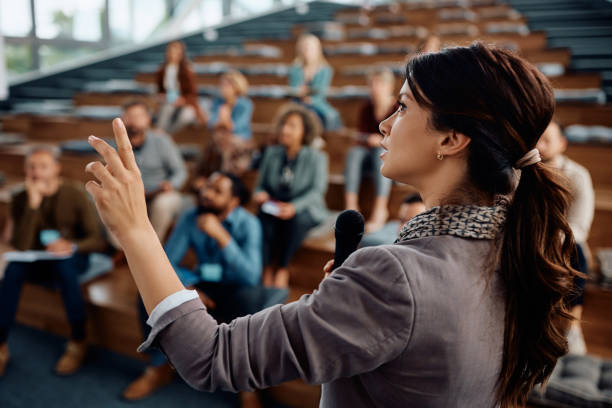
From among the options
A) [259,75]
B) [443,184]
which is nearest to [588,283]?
[443,184]

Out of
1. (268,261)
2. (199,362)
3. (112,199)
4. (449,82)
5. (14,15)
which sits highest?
(14,15)

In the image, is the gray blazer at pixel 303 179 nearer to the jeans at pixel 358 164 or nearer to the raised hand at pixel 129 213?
the jeans at pixel 358 164

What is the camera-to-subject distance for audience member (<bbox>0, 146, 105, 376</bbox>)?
1.77 meters

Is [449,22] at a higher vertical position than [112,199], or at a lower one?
higher

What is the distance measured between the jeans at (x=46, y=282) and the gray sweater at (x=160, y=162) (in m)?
0.53

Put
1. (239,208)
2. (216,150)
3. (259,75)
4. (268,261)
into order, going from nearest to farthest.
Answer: (239,208), (268,261), (216,150), (259,75)

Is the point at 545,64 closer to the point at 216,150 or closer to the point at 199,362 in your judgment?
the point at 216,150

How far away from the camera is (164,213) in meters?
2.13

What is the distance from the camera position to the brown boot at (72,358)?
5.63 feet

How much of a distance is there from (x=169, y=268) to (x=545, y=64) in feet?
11.5

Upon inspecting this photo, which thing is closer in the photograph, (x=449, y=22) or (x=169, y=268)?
(x=169, y=268)

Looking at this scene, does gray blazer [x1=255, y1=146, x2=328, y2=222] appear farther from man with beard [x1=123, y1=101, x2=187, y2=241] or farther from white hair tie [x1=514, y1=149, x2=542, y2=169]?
white hair tie [x1=514, y1=149, x2=542, y2=169]

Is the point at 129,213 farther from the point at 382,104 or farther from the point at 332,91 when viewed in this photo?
the point at 332,91

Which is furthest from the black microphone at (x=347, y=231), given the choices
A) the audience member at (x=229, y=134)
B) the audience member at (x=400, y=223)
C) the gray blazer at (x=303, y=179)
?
the audience member at (x=229, y=134)
